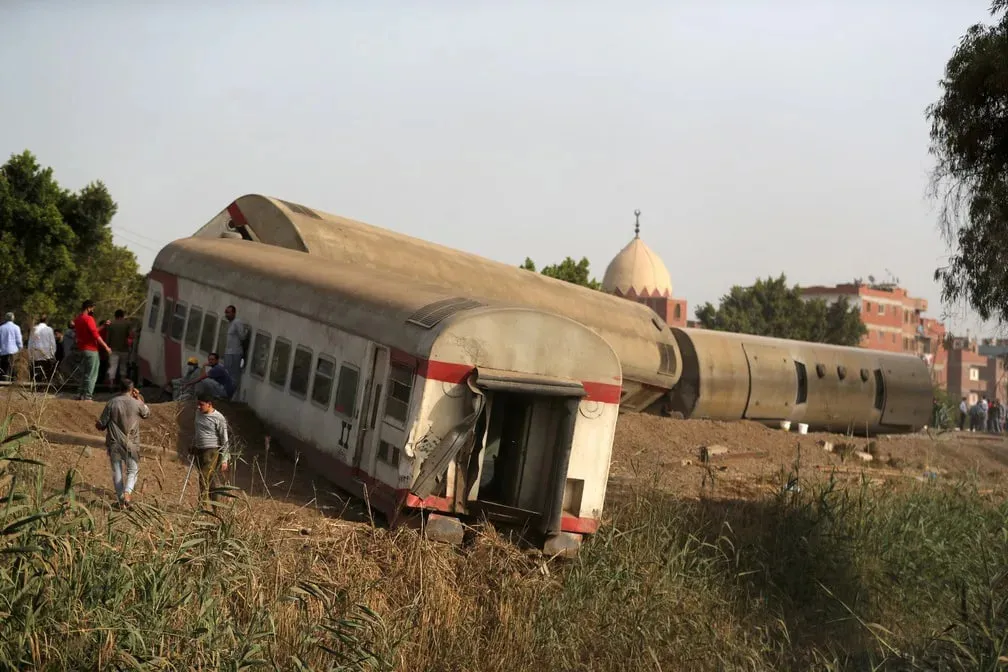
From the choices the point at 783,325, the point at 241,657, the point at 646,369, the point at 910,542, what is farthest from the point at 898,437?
the point at 783,325

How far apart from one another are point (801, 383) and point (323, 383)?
15.7m

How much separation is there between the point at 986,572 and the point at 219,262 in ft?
38.8

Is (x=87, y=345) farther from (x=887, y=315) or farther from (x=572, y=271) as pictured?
(x=887, y=315)

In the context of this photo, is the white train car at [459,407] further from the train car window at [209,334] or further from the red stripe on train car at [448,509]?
→ the train car window at [209,334]

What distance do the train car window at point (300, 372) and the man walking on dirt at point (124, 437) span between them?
3.20m

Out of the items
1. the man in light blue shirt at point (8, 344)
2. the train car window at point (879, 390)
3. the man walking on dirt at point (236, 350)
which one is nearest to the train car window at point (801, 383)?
the train car window at point (879, 390)

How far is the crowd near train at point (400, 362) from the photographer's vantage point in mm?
12359

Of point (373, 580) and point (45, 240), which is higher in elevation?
point (45, 240)

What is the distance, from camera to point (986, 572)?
536 inches

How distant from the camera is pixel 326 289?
1510 cm

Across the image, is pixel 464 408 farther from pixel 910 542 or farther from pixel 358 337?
pixel 910 542

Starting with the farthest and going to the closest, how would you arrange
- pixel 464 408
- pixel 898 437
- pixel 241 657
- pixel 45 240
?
pixel 45 240, pixel 898 437, pixel 464 408, pixel 241 657

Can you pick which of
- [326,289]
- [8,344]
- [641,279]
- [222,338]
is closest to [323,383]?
[326,289]

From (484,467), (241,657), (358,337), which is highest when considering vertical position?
(358,337)
